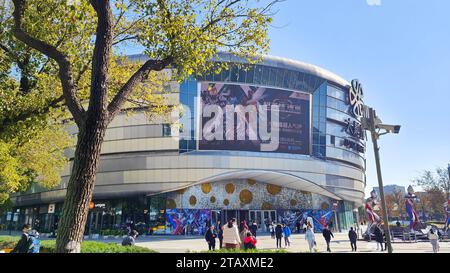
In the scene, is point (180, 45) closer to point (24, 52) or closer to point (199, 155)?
point (24, 52)

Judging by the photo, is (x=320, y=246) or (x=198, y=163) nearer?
(x=320, y=246)

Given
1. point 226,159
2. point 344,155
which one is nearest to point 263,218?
point 226,159

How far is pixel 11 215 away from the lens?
2274 inches

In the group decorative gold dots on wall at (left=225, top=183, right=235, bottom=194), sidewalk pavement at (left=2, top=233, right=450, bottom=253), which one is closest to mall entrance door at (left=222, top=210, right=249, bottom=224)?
decorative gold dots on wall at (left=225, top=183, right=235, bottom=194)

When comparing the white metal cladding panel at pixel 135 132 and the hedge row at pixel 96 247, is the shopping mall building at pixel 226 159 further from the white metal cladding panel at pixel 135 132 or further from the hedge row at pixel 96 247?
the hedge row at pixel 96 247

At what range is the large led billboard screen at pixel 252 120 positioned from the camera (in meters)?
39.5

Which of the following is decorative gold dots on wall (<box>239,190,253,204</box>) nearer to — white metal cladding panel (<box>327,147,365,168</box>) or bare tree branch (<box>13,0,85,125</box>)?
white metal cladding panel (<box>327,147,365,168</box>)

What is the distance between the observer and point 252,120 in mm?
40406

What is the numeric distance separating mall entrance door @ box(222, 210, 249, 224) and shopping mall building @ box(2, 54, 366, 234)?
13 centimetres

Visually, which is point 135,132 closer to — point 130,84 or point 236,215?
point 236,215

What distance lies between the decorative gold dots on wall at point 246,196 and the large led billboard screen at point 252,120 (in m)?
4.95

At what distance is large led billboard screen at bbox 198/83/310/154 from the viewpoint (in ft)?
130

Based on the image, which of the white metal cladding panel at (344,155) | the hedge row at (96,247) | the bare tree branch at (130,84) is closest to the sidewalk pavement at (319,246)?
the hedge row at (96,247)

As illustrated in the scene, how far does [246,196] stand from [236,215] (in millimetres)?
2502
